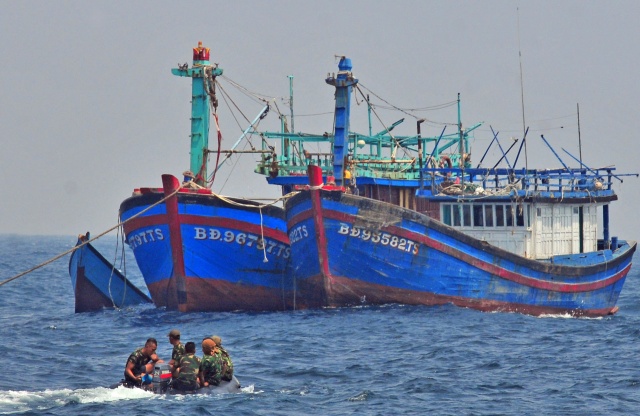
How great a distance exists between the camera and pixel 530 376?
1019 inches

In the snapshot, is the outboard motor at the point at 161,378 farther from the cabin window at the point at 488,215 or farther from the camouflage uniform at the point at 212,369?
the cabin window at the point at 488,215

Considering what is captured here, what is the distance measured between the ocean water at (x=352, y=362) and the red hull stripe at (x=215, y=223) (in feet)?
8.64

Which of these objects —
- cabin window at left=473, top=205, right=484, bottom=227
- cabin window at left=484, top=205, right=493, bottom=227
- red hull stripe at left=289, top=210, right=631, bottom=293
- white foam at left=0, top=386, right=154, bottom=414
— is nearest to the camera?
white foam at left=0, top=386, right=154, bottom=414

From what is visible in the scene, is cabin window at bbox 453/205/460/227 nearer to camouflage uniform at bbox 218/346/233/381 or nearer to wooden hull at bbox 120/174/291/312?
wooden hull at bbox 120/174/291/312

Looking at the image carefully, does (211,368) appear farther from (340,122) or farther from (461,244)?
(340,122)

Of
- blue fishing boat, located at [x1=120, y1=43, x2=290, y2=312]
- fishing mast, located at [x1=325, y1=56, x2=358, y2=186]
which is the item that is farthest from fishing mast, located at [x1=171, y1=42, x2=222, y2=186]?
fishing mast, located at [x1=325, y1=56, x2=358, y2=186]

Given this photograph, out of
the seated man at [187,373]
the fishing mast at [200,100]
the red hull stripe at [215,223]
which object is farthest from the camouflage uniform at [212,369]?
the fishing mast at [200,100]

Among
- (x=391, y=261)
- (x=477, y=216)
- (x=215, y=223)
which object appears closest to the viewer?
(x=391, y=261)

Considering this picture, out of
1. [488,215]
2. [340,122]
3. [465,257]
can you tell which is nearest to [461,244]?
[465,257]

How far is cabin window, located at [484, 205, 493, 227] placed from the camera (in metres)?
39.2

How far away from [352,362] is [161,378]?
534 cm

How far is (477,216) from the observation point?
39.4m

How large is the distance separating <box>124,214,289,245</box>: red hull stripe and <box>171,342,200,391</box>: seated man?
1421 centimetres

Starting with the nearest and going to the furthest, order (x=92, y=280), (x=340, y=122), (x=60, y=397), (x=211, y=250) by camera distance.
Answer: (x=60, y=397) < (x=211, y=250) < (x=340, y=122) < (x=92, y=280)
